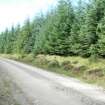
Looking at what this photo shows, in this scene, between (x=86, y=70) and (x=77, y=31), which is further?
(x=77, y=31)

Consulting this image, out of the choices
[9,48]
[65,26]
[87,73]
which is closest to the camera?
[87,73]

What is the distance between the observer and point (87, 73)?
2708 cm

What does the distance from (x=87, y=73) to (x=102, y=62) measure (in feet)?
14.3

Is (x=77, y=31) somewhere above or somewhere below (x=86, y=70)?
above

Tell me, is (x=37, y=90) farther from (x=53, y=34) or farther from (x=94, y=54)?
(x=53, y=34)

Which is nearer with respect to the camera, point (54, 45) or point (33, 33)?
point (54, 45)

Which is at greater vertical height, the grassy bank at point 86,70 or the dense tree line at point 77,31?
the dense tree line at point 77,31

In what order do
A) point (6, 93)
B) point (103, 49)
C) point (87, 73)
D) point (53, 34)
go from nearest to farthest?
1. point (6, 93)
2. point (87, 73)
3. point (103, 49)
4. point (53, 34)

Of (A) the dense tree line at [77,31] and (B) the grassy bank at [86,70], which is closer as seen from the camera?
(B) the grassy bank at [86,70]

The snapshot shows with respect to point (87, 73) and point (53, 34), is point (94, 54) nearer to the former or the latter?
point (87, 73)

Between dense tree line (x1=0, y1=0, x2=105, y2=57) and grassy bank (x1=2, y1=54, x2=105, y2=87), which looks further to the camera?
dense tree line (x1=0, y1=0, x2=105, y2=57)

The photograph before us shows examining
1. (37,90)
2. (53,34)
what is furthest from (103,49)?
(53,34)

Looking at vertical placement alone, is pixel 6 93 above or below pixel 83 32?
below

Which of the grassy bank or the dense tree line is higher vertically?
the dense tree line
